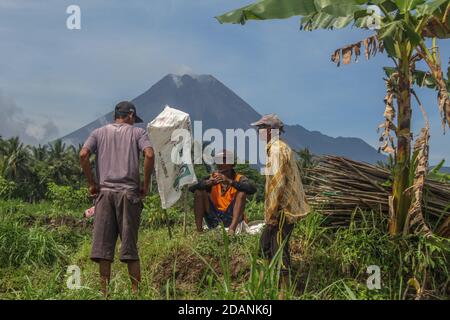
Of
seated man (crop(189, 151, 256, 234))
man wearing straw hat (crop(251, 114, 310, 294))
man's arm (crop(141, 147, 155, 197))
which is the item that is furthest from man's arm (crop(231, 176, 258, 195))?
man's arm (crop(141, 147, 155, 197))

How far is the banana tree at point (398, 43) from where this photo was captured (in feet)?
19.8

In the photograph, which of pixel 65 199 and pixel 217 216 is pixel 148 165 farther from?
pixel 65 199

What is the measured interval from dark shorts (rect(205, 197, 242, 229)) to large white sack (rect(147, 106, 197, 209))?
0.43 metres

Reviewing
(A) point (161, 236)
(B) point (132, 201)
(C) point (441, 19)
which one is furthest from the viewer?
(A) point (161, 236)

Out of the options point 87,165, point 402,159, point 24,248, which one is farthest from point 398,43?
point 24,248

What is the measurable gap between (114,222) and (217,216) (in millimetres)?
2008

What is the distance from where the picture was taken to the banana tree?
6035 millimetres

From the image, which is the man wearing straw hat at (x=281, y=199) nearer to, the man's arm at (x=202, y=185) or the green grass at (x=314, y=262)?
the green grass at (x=314, y=262)

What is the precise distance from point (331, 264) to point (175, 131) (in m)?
2.15

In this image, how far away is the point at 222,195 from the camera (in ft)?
23.5

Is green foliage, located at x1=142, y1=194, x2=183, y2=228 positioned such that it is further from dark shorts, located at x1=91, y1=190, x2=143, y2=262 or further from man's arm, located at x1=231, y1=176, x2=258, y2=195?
dark shorts, located at x1=91, y1=190, x2=143, y2=262
